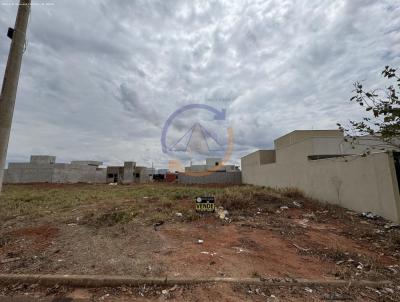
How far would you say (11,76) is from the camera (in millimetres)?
5258

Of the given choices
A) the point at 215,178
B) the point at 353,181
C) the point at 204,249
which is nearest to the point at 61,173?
the point at 215,178

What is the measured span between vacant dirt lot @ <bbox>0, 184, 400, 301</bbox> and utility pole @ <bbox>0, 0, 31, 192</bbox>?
2.19m

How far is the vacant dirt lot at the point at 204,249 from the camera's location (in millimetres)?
3188

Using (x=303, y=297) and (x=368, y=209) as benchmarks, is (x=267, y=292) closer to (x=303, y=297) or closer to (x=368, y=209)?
(x=303, y=297)

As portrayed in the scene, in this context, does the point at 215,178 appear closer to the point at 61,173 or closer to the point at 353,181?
the point at 61,173

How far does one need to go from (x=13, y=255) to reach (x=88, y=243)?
1265 mm

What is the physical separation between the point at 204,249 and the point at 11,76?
557 centimetres

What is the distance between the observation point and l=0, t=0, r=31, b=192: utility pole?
513 centimetres

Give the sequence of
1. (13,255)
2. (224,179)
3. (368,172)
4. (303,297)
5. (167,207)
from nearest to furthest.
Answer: (303,297) < (13,255) < (368,172) < (167,207) < (224,179)

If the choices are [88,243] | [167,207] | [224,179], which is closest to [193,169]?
[224,179]

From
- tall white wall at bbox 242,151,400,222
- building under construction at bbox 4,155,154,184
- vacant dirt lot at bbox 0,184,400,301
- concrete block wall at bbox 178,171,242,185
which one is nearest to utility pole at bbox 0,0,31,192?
vacant dirt lot at bbox 0,184,400,301

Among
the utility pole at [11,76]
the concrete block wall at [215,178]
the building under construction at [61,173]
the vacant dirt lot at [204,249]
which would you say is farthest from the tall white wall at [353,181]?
the building under construction at [61,173]

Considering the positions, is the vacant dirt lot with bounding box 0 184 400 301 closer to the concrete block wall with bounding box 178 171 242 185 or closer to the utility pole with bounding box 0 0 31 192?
the utility pole with bounding box 0 0 31 192

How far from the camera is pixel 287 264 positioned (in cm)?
403
